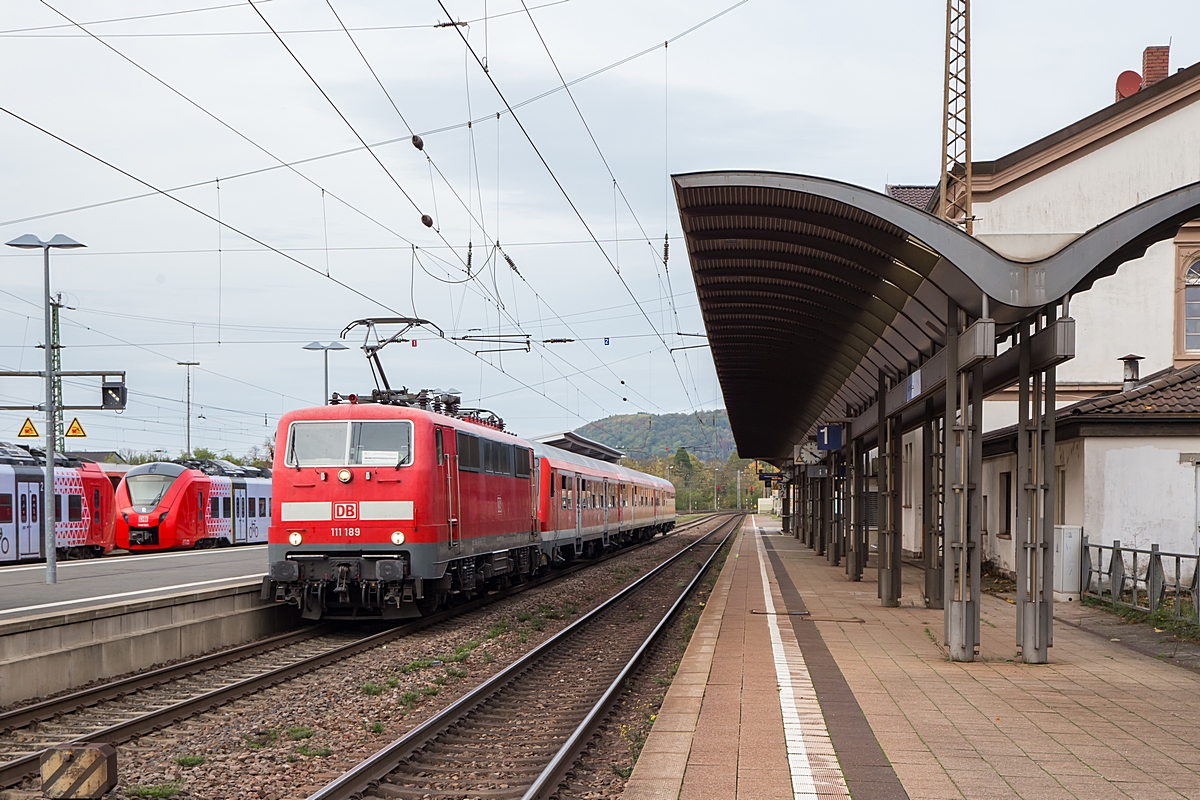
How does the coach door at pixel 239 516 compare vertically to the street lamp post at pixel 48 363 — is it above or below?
below

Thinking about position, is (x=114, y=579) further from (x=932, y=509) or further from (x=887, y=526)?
(x=932, y=509)

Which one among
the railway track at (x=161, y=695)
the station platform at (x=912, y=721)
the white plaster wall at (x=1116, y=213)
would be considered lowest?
the railway track at (x=161, y=695)

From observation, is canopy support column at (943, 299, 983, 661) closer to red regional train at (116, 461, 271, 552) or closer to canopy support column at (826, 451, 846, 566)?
canopy support column at (826, 451, 846, 566)

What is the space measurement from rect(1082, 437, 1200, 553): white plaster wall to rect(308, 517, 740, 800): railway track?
803 centimetres

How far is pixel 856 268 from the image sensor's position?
44.3ft

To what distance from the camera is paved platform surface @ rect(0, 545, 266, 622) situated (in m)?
15.8

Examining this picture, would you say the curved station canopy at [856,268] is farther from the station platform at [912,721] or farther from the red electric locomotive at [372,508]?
the red electric locomotive at [372,508]

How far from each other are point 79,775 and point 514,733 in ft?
14.2

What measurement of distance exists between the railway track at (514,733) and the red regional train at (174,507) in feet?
70.6

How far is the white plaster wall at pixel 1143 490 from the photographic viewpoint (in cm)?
1825

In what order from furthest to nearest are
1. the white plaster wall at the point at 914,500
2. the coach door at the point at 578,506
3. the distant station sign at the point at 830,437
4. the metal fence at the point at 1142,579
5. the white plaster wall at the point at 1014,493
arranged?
the white plaster wall at the point at 914,500
the coach door at the point at 578,506
the distant station sign at the point at 830,437
the white plaster wall at the point at 1014,493
the metal fence at the point at 1142,579

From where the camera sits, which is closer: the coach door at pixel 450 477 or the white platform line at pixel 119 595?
the white platform line at pixel 119 595

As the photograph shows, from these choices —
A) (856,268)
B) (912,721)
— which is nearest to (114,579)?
(856,268)

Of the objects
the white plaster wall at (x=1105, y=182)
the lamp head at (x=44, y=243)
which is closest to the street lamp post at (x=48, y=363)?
the lamp head at (x=44, y=243)
